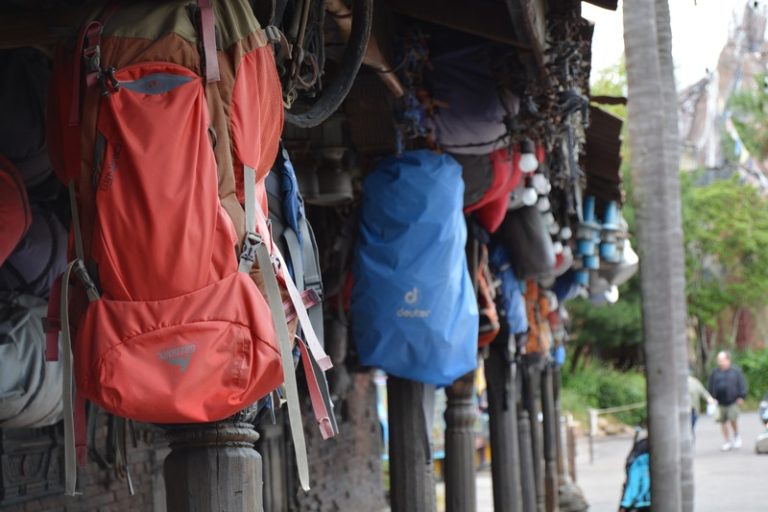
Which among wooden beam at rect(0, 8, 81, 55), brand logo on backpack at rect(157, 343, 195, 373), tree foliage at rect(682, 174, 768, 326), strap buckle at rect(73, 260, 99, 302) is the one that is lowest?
brand logo on backpack at rect(157, 343, 195, 373)

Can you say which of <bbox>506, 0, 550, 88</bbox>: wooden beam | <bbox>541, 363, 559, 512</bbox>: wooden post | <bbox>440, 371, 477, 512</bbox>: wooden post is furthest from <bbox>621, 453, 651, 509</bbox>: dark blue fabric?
<bbox>541, 363, 559, 512</bbox>: wooden post

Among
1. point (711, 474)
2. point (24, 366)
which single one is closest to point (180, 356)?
point (24, 366)

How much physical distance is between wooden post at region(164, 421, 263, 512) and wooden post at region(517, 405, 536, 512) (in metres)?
9.92

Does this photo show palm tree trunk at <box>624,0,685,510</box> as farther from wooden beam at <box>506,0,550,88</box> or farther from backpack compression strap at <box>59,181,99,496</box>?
backpack compression strap at <box>59,181,99,496</box>

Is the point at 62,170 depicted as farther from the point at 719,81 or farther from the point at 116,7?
the point at 719,81

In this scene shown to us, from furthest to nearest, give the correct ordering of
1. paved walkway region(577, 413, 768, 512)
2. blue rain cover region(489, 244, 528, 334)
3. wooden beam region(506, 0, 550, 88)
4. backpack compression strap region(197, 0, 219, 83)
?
paved walkway region(577, 413, 768, 512), blue rain cover region(489, 244, 528, 334), wooden beam region(506, 0, 550, 88), backpack compression strap region(197, 0, 219, 83)

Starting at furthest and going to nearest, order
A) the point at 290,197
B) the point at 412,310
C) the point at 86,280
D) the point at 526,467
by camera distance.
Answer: the point at 526,467 < the point at 412,310 < the point at 290,197 < the point at 86,280

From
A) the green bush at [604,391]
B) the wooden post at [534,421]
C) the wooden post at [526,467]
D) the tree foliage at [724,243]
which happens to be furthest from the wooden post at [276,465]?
the tree foliage at [724,243]

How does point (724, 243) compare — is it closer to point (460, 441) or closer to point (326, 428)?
point (460, 441)

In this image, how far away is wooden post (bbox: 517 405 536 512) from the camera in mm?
13625

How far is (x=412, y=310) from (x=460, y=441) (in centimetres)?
255

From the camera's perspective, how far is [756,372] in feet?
137

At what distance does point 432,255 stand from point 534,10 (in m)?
1.22

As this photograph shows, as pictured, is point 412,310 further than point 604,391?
No
